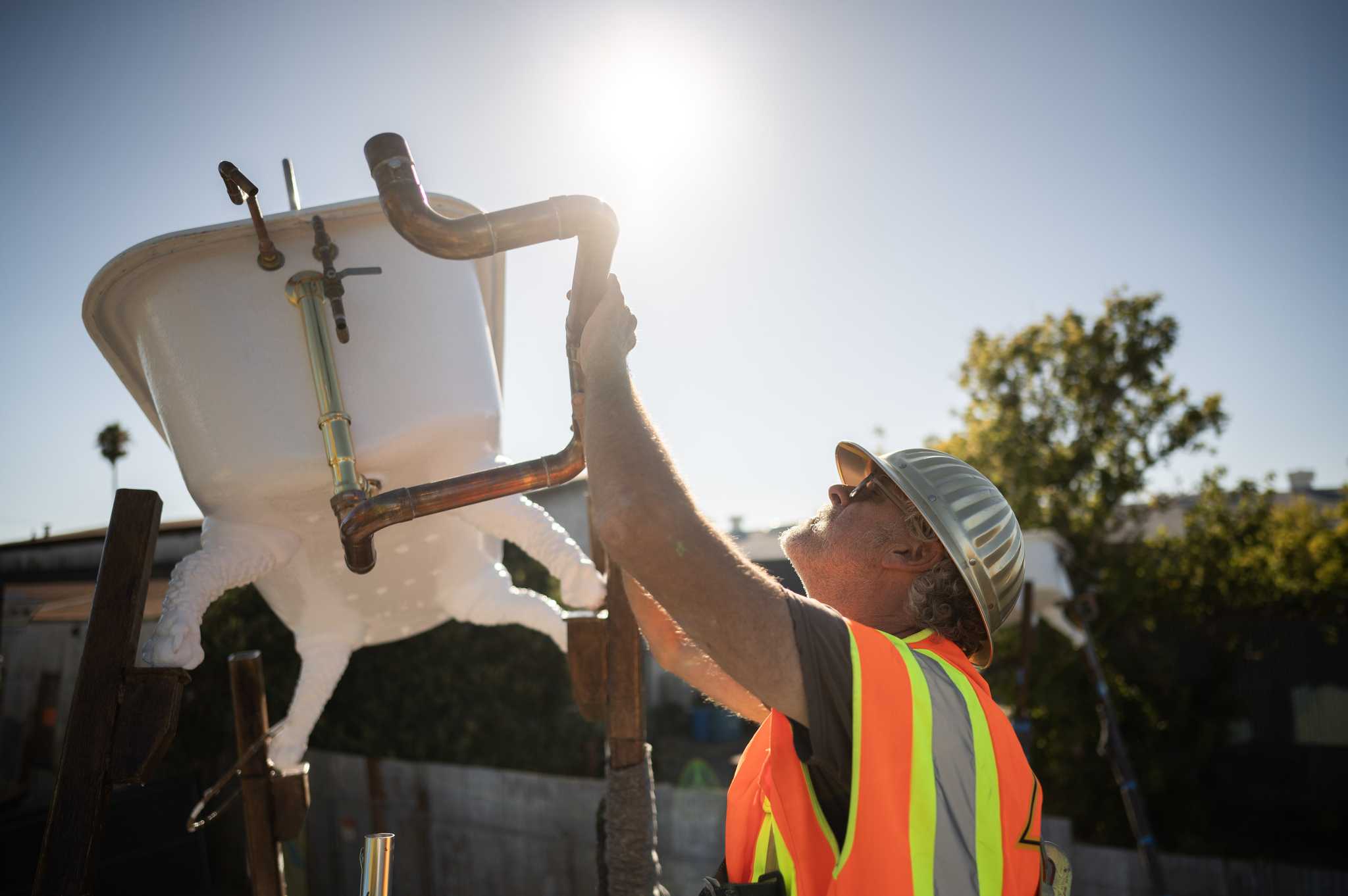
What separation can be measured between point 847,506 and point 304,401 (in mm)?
1445

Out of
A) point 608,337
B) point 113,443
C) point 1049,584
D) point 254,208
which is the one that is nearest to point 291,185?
point 254,208

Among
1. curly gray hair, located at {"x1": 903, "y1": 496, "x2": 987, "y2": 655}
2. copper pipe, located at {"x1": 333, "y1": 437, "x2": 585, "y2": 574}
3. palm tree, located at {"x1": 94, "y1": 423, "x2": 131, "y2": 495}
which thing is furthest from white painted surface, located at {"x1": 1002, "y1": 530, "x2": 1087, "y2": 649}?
Answer: palm tree, located at {"x1": 94, "y1": 423, "x2": 131, "y2": 495}

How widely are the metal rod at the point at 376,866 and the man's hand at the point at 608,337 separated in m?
0.95

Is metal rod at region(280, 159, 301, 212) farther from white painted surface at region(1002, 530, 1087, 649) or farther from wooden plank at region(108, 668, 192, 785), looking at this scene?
white painted surface at region(1002, 530, 1087, 649)

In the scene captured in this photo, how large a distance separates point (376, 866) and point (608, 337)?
107 centimetres

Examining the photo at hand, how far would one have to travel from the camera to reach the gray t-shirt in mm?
1237

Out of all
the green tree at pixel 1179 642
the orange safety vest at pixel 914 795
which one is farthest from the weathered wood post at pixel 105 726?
the green tree at pixel 1179 642

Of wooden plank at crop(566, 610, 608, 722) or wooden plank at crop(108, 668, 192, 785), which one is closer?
wooden plank at crop(108, 668, 192, 785)

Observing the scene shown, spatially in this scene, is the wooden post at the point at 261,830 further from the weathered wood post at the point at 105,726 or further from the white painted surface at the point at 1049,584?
the white painted surface at the point at 1049,584

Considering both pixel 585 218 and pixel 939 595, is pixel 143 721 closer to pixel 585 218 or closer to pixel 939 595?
pixel 585 218

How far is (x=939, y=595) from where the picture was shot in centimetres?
173

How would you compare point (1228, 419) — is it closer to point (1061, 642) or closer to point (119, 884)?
point (1061, 642)

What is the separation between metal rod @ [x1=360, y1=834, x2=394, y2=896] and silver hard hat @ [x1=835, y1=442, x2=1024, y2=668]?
1234mm

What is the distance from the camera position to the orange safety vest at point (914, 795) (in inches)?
49.8
